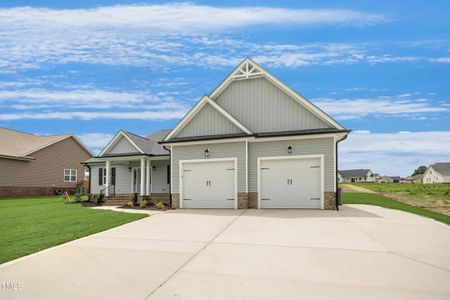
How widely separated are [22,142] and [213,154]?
83.1 feet

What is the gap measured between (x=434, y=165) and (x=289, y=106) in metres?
98.8

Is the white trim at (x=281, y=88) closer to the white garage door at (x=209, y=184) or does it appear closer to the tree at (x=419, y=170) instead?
the white garage door at (x=209, y=184)

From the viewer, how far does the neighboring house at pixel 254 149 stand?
1460 centimetres

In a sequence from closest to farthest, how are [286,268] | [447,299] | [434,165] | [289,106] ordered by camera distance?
[447,299], [286,268], [289,106], [434,165]

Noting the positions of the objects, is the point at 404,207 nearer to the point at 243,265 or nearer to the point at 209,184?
the point at 209,184

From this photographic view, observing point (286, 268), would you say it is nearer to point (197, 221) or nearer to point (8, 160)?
point (197, 221)

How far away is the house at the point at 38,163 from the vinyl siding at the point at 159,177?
1504 centimetres

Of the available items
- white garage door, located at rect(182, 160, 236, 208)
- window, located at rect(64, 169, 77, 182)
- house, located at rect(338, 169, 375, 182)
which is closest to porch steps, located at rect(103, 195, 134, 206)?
white garage door, located at rect(182, 160, 236, 208)

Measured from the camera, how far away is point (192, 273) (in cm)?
527

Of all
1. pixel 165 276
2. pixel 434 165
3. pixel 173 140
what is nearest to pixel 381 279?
pixel 165 276

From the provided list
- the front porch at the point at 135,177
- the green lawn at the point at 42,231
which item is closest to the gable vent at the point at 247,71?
the front porch at the point at 135,177

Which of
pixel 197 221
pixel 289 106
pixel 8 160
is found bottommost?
pixel 197 221

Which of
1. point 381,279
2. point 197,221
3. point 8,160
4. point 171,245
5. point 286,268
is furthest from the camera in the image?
point 8,160

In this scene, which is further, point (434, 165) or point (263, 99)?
point (434, 165)
